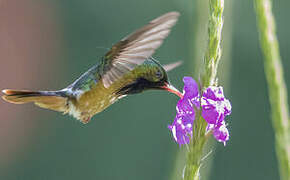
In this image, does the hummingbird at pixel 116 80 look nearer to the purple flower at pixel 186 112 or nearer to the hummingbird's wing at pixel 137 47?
the hummingbird's wing at pixel 137 47

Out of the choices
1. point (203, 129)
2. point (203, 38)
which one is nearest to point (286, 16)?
point (203, 38)

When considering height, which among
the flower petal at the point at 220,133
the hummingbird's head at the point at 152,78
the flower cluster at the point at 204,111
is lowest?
the flower petal at the point at 220,133

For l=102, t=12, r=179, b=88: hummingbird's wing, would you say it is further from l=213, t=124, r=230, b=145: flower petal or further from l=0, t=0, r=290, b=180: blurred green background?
l=0, t=0, r=290, b=180: blurred green background

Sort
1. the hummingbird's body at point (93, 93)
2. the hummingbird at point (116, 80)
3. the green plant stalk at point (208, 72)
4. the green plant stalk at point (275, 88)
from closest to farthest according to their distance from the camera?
the green plant stalk at point (275, 88)
the green plant stalk at point (208, 72)
the hummingbird at point (116, 80)
the hummingbird's body at point (93, 93)

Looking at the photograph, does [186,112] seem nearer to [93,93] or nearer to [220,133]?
[220,133]

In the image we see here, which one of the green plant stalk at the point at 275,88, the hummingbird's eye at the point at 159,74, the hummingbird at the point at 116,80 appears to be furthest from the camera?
the hummingbird's eye at the point at 159,74

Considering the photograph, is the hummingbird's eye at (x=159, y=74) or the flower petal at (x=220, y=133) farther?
the hummingbird's eye at (x=159, y=74)

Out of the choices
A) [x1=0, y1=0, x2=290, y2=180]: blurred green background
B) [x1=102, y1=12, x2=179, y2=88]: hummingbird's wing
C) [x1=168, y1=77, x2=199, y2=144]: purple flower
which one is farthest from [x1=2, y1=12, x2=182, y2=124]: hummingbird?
[x1=0, y1=0, x2=290, y2=180]: blurred green background

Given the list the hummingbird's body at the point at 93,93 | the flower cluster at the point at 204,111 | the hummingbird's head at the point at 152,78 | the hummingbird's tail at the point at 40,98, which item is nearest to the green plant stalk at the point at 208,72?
the flower cluster at the point at 204,111
